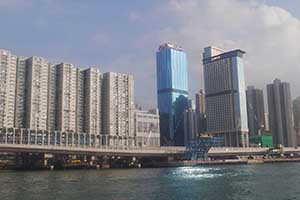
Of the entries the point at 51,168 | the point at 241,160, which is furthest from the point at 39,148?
the point at 241,160

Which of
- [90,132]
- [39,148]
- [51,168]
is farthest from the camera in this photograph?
[90,132]

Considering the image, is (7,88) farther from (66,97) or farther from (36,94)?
(66,97)

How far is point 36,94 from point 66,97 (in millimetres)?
14884

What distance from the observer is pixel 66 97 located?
609 ft

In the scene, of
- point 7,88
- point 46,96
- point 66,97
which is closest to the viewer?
point 7,88

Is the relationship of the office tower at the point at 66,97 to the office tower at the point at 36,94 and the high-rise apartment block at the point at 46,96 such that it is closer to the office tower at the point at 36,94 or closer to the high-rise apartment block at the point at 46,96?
the high-rise apartment block at the point at 46,96

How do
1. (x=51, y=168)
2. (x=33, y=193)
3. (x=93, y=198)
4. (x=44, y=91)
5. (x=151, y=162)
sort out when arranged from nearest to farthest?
(x=93, y=198) → (x=33, y=193) → (x=51, y=168) → (x=151, y=162) → (x=44, y=91)

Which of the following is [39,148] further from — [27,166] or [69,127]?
[69,127]

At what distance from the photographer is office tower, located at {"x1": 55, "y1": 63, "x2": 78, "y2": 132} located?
18350 cm

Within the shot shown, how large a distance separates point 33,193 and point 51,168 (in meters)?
91.7

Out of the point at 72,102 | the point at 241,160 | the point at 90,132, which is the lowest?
the point at 241,160

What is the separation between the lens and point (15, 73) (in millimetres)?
173375

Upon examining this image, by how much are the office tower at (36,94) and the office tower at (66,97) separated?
6594mm

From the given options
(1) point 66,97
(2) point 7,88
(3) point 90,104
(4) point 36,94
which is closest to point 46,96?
(4) point 36,94
